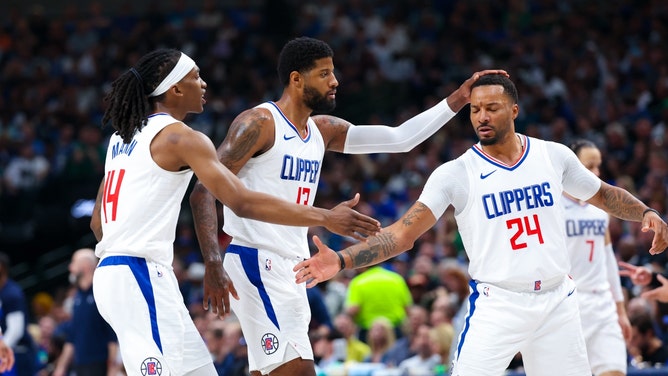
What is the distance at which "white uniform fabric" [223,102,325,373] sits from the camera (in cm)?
650

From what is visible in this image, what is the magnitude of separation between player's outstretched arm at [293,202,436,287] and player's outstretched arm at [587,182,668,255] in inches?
49.1

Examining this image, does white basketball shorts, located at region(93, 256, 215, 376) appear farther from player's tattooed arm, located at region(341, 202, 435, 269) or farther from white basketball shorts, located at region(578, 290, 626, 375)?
white basketball shorts, located at region(578, 290, 626, 375)

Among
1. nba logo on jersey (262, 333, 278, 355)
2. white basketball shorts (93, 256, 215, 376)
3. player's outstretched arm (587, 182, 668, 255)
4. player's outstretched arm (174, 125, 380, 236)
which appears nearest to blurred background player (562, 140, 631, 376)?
player's outstretched arm (587, 182, 668, 255)

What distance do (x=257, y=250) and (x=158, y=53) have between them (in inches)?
56.2

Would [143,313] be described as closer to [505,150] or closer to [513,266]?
[513,266]

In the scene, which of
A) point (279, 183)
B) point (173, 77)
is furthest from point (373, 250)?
point (173, 77)

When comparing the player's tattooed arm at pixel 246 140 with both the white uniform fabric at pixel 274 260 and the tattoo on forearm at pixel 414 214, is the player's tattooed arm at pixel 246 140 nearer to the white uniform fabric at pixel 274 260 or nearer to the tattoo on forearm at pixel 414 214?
the white uniform fabric at pixel 274 260

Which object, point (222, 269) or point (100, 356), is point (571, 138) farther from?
point (222, 269)

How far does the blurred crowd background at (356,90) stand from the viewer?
14758 mm

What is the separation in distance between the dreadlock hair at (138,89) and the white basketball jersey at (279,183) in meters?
0.94

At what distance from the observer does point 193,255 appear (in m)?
16.9

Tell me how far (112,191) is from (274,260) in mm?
1274

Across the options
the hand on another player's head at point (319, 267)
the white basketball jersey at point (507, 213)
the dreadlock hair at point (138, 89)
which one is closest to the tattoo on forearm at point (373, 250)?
the hand on another player's head at point (319, 267)

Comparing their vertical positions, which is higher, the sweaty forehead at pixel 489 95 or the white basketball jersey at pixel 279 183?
the sweaty forehead at pixel 489 95
